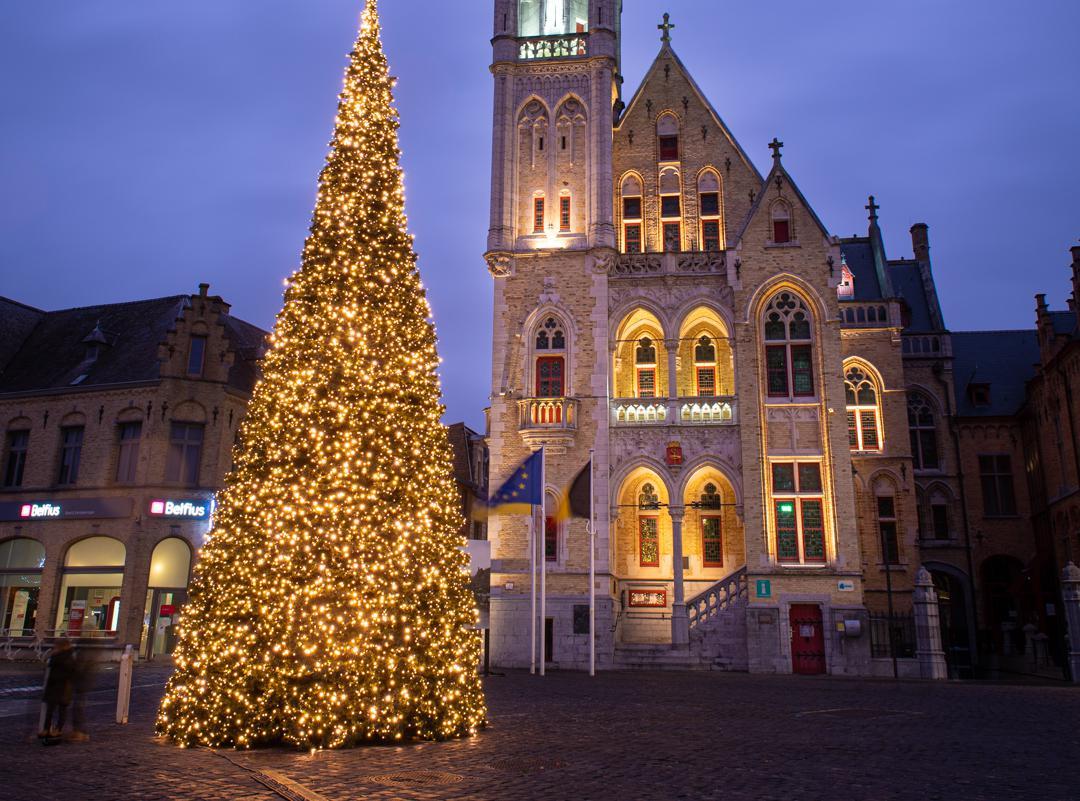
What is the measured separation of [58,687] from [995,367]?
4038 centimetres

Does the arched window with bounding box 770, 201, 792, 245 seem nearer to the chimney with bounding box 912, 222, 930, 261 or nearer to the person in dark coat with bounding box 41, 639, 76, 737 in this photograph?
the chimney with bounding box 912, 222, 930, 261

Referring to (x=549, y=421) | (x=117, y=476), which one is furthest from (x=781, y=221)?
(x=117, y=476)

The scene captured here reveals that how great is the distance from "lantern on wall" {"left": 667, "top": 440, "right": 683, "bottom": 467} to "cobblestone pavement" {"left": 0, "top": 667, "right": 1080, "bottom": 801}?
12357mm

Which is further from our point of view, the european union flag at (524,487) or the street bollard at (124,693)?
the european union flag at (524,487)

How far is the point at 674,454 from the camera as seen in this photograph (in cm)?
2778

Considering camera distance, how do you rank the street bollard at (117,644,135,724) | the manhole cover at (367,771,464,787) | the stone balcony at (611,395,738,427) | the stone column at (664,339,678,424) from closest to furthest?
the manhole cover at (367,771,464,787) < the street bollard at (117,644,135,724) < the stone balcony at (611,395,738,427) < the stone column at (664,339,678,424)

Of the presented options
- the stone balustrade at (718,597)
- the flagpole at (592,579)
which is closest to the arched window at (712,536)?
the stone balustrade at (718,597)

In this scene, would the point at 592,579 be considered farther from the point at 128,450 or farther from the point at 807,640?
the point at 128,450

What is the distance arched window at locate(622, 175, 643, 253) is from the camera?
1236 inches

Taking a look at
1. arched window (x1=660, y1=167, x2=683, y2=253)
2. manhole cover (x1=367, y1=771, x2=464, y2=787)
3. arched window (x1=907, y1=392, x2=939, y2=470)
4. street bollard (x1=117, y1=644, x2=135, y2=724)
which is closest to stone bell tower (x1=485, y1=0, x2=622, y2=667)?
arched window (x1=660, y1=167, x2=683, y2=253)

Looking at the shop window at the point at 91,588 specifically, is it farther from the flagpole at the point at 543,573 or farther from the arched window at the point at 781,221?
the arched window at the point at 781,221

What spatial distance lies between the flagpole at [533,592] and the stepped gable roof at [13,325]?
23970 mm

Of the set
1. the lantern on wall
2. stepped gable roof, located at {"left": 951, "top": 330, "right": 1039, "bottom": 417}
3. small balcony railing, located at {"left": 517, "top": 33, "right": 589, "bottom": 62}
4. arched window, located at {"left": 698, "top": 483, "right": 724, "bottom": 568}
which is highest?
small balcony railing, located at {"left": 517, "top": 33, "right": 589, "bottom": 62}

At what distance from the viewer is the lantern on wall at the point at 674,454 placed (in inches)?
1091
